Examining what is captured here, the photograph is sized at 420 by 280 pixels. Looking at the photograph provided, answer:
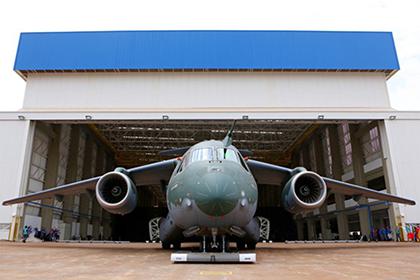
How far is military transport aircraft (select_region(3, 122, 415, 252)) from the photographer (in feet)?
24.3

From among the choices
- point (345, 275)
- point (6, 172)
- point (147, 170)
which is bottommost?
point (345, 275)

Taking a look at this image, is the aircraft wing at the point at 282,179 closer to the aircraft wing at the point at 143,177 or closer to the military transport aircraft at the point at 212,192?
the military transport aircraft at the point at 212,192

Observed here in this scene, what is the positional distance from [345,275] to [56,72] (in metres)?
23.7

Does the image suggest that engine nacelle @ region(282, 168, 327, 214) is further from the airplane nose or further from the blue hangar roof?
the blue hangar roof

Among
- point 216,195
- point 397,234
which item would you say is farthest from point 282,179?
point 397,234

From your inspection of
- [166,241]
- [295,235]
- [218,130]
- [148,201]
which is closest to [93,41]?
[218,130]

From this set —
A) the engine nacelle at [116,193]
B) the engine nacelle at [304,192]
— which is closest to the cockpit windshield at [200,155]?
the engine nacelle at [116,193]

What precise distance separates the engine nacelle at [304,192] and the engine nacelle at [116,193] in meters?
5.08

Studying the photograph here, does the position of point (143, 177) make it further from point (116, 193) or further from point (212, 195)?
point (212, 195)

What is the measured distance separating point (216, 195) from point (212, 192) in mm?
107

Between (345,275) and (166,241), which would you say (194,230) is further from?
(166,241)

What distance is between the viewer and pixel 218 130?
31.6 metres

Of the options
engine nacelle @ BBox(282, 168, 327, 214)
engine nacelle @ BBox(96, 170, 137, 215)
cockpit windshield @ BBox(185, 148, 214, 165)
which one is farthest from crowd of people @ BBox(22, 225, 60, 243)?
engine nacelle @ BBox(282, 168, 327, 214)

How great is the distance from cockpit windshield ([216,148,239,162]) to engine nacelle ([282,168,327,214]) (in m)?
2.86
